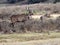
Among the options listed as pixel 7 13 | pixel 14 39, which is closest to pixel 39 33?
pixel 14 39

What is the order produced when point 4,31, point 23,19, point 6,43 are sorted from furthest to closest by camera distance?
point 23,19
point 4,31
point 6,43

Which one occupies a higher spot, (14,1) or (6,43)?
(6,43)

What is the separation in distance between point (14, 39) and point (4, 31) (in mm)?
3187

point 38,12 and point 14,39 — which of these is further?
point 38,12

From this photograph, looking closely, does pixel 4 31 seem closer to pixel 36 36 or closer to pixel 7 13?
pixel 36 36

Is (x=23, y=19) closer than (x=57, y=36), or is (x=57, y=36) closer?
(x=57, y=36)

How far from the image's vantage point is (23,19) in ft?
84.9

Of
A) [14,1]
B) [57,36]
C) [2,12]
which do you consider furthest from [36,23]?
[14,1]

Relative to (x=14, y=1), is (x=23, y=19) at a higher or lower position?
higher

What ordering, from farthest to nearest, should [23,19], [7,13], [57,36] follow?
1. [7,13]
2. [23,19]
3. [57,36]

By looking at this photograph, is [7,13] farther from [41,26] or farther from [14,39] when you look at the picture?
[14,39]

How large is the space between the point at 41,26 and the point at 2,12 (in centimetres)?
868

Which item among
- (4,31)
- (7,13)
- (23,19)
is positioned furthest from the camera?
(7,13)

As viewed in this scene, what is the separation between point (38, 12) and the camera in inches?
1230
